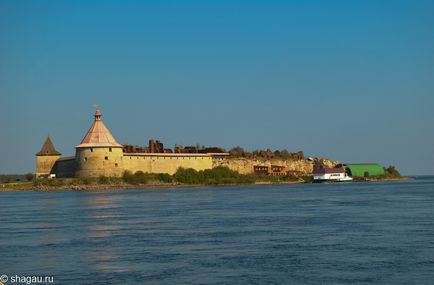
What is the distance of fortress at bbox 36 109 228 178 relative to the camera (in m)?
72.6

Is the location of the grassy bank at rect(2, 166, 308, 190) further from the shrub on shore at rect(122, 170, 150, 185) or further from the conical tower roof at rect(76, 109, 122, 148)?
Result: the conical tower roof at rect(76, 109, 122, 148)

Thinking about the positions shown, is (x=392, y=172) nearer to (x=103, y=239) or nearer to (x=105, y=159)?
(x=105, y=159)

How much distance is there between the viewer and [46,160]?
79688 millimetres

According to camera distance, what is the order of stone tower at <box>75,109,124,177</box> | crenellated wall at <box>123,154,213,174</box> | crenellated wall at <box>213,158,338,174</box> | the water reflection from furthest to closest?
crenellated wall at <box>213,158,338,174</box>, crenellated wall at <box>123,154,213,174</box>, stone tower at <box>75,109,124,177</box>, the water reflection

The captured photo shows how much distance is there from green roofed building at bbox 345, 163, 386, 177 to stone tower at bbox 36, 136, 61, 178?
41.7m

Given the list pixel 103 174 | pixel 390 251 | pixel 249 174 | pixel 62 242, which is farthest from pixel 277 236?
pixel 249 174

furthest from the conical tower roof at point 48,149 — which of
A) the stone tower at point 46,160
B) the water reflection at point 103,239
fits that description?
the water reflection at point 103,239

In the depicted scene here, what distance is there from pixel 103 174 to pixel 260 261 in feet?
186

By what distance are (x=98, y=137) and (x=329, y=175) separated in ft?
A: 112

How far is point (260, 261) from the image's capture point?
16984 millimetres

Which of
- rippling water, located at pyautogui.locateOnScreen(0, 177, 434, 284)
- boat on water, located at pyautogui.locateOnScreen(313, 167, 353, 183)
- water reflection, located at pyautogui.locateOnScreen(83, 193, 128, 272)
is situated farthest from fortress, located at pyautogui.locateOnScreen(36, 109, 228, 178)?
rippling water, located at pyautogui.locateOnScreen(0, 177, 434, 284)

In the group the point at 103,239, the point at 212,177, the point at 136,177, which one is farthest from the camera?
the point at 212,177

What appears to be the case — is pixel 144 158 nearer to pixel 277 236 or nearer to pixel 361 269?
pixel 277 236

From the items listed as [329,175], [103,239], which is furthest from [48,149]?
[103,239]
